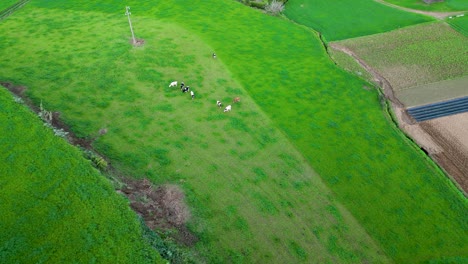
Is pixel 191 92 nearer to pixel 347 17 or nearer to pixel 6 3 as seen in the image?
pixel 347 17

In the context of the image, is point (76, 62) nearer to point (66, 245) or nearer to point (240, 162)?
point (240, 162)

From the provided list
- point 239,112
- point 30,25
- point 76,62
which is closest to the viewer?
point 239,112

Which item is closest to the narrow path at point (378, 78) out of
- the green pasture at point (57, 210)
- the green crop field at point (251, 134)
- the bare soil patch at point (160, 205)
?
the green crop field at point (251, 134)

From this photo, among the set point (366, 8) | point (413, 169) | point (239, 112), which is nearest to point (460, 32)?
point (366, 8)

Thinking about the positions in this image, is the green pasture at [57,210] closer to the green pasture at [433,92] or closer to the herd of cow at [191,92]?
the herd of cow at [191,92]

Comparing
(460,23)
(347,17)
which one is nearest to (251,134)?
(347,17)

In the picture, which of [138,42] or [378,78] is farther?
[138,42]
